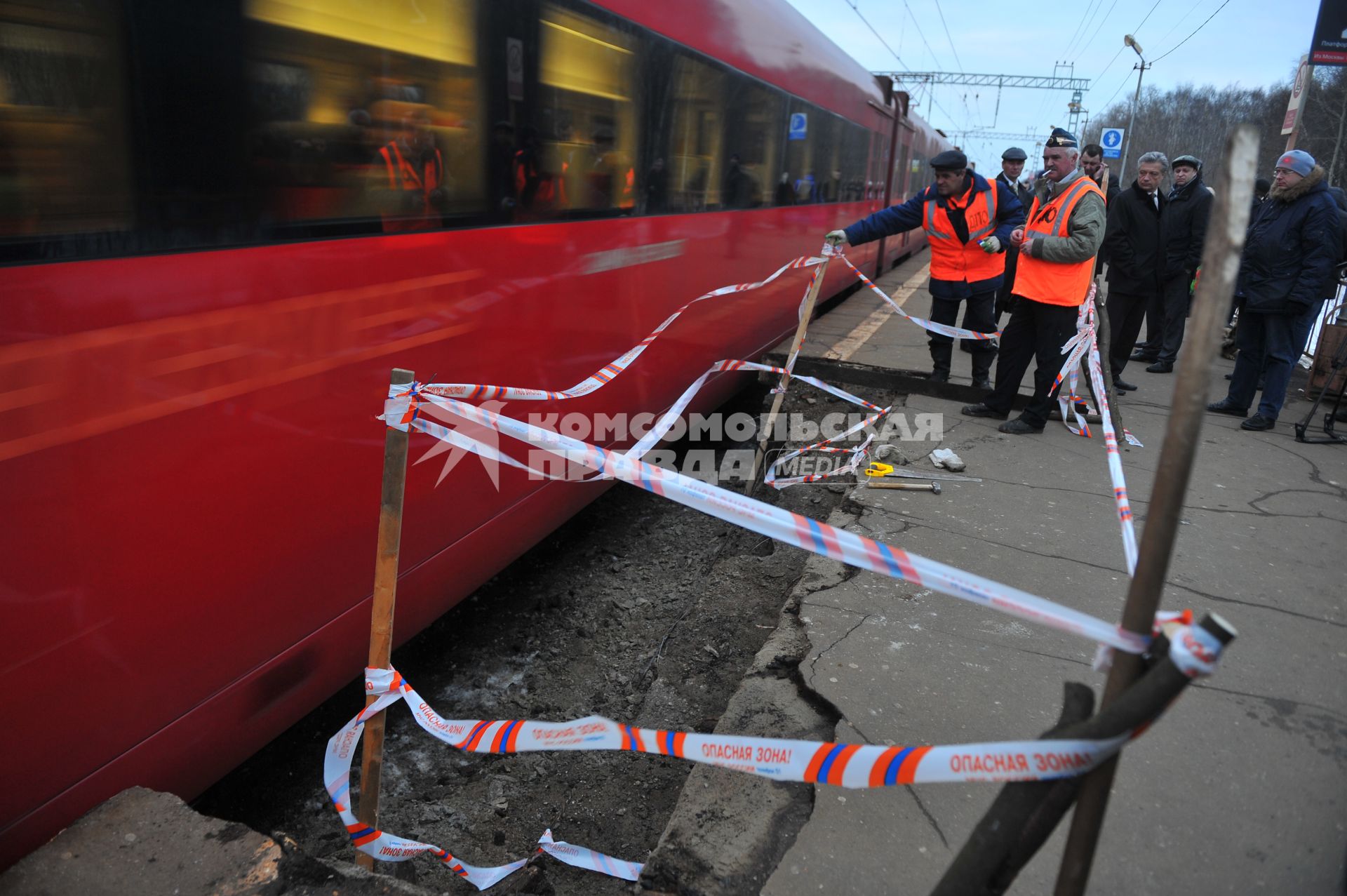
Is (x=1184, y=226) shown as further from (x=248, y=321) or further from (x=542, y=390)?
(x=248, y=321)

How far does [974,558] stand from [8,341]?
12.1 ft

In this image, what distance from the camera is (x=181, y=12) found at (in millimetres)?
2012

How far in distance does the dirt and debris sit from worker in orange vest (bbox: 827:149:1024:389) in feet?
6.90

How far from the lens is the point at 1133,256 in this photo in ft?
24.1

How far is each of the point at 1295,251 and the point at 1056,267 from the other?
6.72 feet

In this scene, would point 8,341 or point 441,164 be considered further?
point 441,164

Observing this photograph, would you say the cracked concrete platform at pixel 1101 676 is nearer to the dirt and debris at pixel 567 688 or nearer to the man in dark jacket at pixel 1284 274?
the dirt and debris at pixel 567 688

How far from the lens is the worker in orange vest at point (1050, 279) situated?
5355 millimetres

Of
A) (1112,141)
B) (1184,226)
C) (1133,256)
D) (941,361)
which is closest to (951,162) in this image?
(941,361)

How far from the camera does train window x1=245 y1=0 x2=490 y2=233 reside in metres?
2.29

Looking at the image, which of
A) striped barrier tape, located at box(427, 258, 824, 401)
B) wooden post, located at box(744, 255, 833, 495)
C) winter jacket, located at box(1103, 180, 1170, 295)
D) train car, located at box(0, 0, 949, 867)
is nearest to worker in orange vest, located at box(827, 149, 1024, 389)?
wooden post, located at box(744, 255, 833, 495)

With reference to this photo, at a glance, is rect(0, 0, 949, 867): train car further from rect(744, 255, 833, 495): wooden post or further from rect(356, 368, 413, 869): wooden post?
rect(744, 255, 833, 495): wooden post

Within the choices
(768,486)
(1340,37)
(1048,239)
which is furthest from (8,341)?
(1340,37)

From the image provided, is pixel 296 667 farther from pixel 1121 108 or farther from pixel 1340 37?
pixel 1121 108
